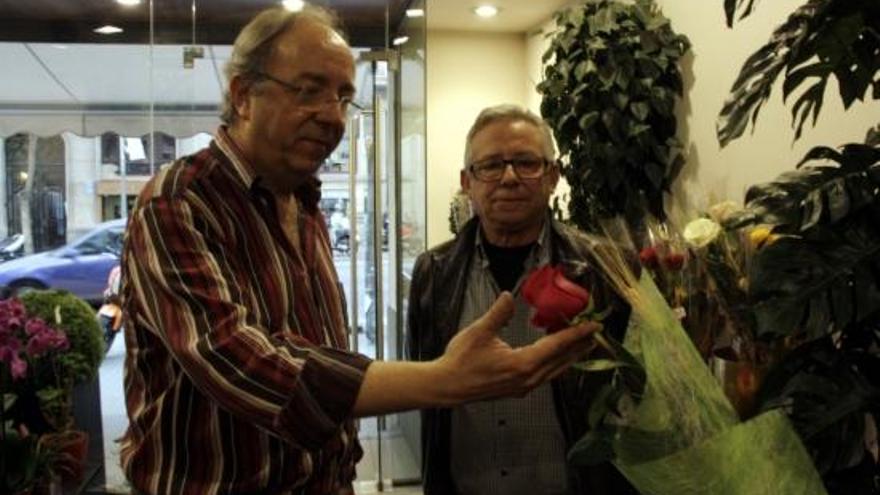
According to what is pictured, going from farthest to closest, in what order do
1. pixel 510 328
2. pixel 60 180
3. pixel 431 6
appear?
pixel 60 180
pixel 431 6
pixel 510 328

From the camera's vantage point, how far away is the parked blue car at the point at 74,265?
15.8 ft

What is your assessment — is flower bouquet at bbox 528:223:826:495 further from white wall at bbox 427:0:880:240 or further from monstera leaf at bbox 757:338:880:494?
white wall at bbox 427:0:880:240

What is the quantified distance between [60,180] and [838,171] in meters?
4.74

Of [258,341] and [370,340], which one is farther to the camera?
[370,340]

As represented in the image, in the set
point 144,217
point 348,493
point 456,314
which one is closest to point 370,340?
point 456,314

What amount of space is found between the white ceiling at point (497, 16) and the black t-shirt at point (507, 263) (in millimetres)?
2748

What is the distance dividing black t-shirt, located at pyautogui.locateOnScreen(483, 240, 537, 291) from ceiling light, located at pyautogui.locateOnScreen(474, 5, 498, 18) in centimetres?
292

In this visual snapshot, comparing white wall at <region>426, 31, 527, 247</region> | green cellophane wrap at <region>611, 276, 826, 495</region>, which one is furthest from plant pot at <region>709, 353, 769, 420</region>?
white wall at <region>426, 31, 527, 247</region>

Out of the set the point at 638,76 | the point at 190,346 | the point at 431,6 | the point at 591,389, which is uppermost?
the point at 431,6

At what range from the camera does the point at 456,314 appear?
1.85 metres

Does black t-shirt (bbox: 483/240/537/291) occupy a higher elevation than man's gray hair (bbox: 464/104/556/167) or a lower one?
→ lower

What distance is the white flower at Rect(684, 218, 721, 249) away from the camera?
1.43 metres

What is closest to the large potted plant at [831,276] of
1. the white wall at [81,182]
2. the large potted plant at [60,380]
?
the large potted plant at [60,380]

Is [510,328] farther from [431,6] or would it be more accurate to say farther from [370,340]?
[431,6]
